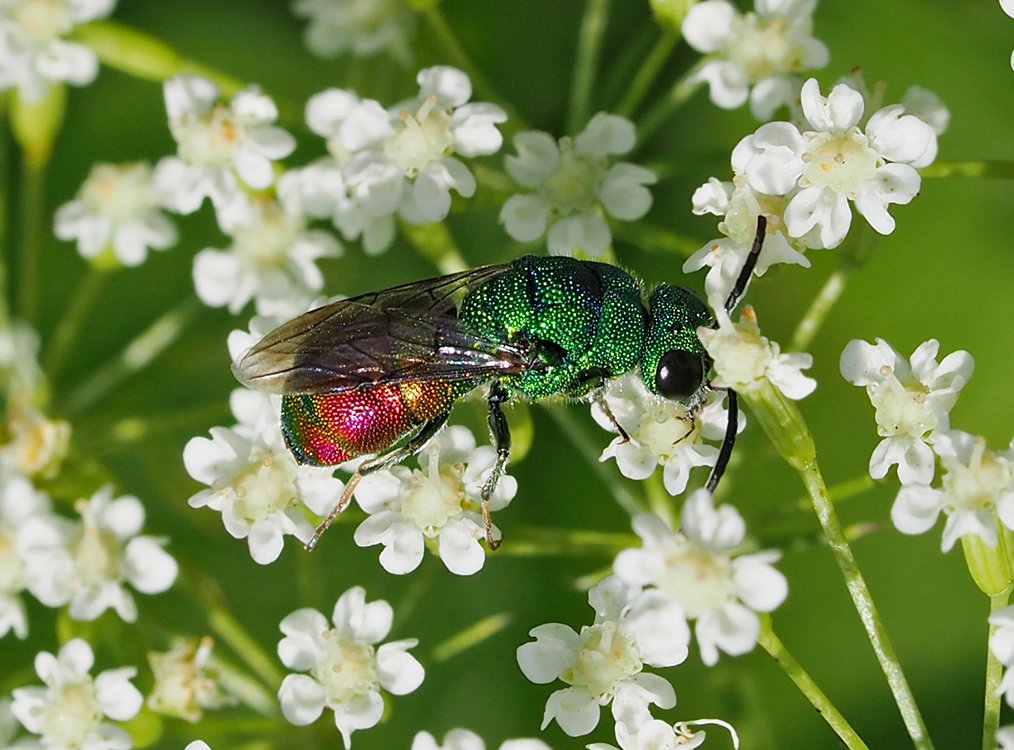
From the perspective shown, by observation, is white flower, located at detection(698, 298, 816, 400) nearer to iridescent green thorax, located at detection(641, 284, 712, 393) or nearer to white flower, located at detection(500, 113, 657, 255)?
iridescent green thorax, located at detection(641, 284, 712, 393)

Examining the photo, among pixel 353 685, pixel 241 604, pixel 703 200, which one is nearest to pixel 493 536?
pixel 353 685

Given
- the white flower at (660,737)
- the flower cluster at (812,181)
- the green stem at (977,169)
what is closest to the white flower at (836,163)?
the flower cluster at (812,181)

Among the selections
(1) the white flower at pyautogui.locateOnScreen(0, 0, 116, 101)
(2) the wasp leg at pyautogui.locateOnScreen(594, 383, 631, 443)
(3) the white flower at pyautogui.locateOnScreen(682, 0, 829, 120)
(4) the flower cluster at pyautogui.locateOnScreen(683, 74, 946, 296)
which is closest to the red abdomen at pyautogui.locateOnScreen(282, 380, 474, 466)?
(2) the wasp leg at pyautogui.locateOnScreen(594, 383, 631, 443)

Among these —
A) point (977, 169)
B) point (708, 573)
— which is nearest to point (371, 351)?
point (708, 573)

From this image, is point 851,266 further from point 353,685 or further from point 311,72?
point 311,72

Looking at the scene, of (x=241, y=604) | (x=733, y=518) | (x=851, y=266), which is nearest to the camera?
(x=733, y=518)
